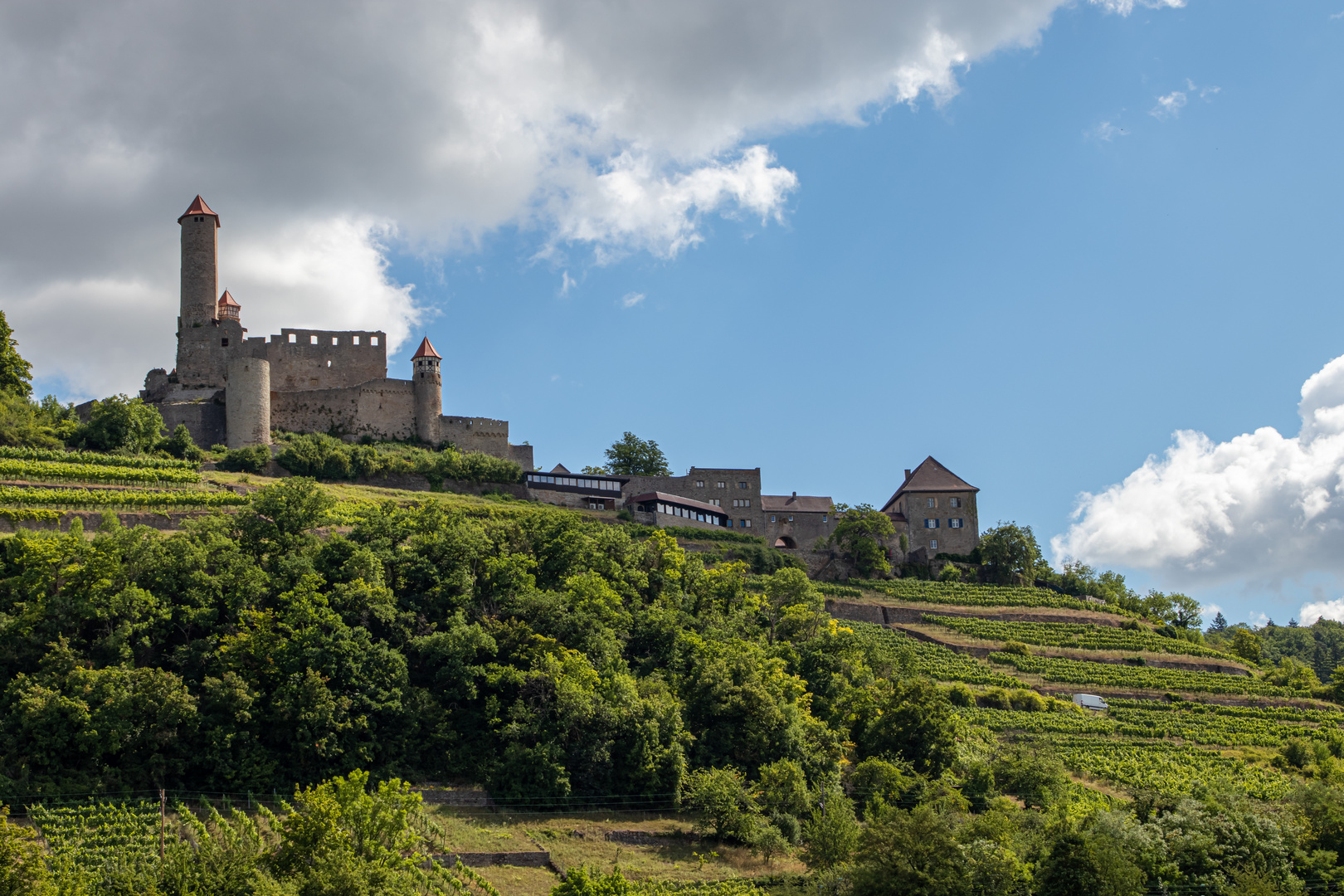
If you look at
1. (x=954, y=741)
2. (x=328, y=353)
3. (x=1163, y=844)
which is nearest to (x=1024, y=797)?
(x=954, y=741)

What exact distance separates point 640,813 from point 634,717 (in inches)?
134

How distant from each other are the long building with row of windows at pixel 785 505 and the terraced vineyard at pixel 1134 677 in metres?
18.2

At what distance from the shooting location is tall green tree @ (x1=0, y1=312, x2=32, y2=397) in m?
60.1

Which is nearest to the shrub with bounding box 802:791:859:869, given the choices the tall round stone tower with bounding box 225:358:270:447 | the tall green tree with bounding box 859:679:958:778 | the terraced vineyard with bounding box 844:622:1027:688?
the tall green tree with bounding box 859:679:958:778

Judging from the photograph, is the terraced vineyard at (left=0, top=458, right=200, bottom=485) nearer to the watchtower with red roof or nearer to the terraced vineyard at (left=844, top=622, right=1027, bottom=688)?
the watchtower with red roof

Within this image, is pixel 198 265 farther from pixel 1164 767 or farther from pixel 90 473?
pixel 1164 767

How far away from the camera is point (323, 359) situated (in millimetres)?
74625

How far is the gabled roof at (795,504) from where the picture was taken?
271ft

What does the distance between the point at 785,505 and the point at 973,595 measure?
15803 millimetres

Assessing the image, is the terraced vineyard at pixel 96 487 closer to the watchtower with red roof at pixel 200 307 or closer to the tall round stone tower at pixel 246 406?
the tall round stone tower at pixel 246 406

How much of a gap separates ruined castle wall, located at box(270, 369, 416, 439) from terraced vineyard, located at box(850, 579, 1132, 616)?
31.7 m

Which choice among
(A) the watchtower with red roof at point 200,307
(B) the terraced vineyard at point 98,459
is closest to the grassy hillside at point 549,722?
(B) the terraced vineyard at point 98,459

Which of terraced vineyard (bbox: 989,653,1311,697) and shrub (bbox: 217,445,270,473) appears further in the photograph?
shrub (bbox: 217,445,270,473)

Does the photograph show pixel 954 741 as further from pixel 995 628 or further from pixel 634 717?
pixel 995 628
